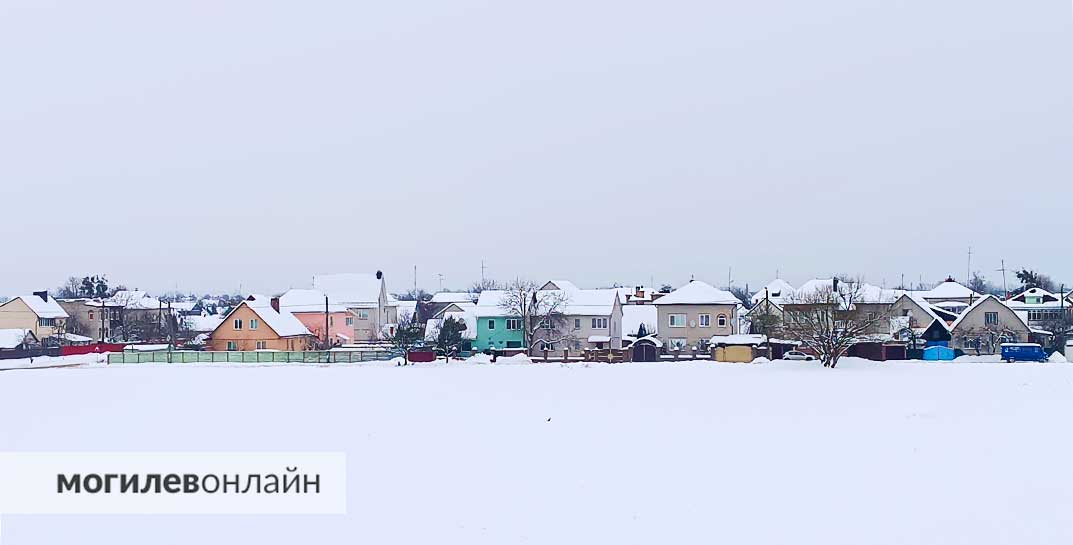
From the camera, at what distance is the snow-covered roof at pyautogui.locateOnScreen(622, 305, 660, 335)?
256ft

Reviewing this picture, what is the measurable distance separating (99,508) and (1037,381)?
1263 inches

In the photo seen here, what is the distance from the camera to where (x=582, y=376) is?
37.8m

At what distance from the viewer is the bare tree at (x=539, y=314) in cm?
6456

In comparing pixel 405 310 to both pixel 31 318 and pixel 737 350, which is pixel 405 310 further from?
pixel 737 350

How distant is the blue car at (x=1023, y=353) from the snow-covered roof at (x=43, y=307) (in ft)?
248

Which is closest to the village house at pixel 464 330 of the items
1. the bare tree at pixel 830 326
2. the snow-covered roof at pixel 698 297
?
the snow-covered roof at pixel 698 297

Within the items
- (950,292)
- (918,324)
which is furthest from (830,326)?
(950,292)

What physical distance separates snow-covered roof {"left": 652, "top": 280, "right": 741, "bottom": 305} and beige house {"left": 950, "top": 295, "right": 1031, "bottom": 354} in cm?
1601

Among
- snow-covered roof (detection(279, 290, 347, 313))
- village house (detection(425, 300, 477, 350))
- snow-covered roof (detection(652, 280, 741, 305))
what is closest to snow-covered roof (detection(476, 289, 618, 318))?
village house (detection(425, 300, 477, 350))

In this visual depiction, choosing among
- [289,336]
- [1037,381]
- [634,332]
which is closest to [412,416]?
[1037,381]

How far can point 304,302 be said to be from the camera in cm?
7988

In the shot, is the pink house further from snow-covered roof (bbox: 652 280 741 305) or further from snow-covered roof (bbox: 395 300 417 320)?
snow-covered roof (bbox: 652 280 741 305)

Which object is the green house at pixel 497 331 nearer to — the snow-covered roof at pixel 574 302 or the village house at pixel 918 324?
the snow-covered roof at pixel 574 302

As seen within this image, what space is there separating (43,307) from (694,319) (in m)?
58.8
